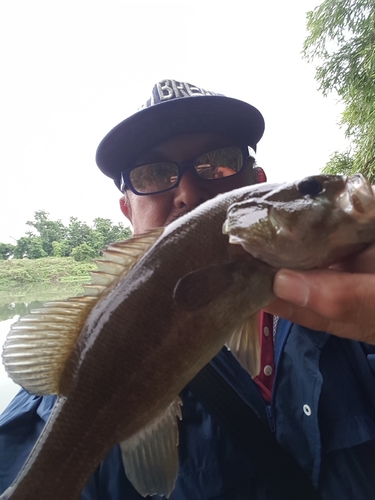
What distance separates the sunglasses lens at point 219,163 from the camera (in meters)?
2.24

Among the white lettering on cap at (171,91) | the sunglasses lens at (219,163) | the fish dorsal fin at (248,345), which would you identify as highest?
the white lettering on cap at (171,91)

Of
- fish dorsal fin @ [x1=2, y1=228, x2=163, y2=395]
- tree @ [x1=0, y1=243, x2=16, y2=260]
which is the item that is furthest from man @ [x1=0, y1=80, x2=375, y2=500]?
tree @ [x1=0, y1=243, x2=16, y2=260]

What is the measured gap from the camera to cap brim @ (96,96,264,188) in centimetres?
225

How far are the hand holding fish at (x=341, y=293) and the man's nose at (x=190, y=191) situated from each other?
1243 millimetres

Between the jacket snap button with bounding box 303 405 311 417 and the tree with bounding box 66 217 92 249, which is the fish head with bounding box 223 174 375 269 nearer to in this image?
the jacket snap button with bounding box 303 405 311 417

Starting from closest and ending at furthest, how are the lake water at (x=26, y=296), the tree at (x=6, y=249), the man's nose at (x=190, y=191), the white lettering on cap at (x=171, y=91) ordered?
the man's nose at (x=190, y=191) < the white lettering on cap at (x=171, y=91) < the lake water at (x=26, y=296) < the tree at (x=6, y=249)

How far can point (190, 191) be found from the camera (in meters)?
2.20

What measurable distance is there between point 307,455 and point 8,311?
6.12m

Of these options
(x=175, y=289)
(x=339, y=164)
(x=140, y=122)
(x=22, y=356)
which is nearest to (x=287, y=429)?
(x=175, y=289)

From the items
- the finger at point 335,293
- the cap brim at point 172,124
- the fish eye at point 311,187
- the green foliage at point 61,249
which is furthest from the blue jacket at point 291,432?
the green foliage at point 61,249

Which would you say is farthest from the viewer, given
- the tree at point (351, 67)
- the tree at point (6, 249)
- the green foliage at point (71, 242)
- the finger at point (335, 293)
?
the tree at point (6, 249)

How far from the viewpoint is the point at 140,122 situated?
2.27 m

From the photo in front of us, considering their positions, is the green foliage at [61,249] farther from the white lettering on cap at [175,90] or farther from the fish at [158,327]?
the fish at [158,327]

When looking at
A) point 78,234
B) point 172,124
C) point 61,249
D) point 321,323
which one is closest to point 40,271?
point 61,249
